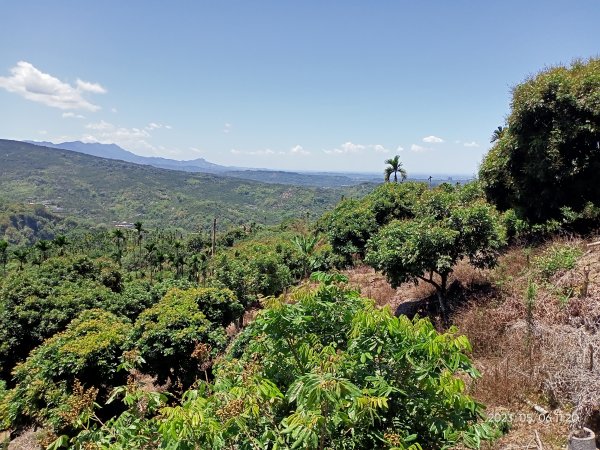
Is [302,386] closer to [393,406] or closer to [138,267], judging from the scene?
[393,406]

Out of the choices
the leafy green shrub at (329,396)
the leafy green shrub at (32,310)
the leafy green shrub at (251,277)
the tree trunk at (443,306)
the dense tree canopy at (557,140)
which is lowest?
the leafy green shrub at (32,310)

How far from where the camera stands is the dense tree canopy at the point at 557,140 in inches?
460

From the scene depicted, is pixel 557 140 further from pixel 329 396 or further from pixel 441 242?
pixel 329 396

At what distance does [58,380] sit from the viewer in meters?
11.9

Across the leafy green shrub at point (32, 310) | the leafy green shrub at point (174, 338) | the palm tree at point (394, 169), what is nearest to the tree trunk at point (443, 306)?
the leafy green shrub at point (174, 338)

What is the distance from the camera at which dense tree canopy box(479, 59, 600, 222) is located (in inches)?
460

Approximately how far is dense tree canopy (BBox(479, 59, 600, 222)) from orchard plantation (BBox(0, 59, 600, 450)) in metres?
0.05

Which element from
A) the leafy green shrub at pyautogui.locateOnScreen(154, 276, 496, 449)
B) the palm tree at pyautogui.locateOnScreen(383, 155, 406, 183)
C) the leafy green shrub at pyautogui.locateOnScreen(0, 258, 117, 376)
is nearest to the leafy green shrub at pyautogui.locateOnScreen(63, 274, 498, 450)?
the leafy green shrub at pyautogui.locateOnScreen(154, 276, 496, 449)

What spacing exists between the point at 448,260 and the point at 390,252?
157cm

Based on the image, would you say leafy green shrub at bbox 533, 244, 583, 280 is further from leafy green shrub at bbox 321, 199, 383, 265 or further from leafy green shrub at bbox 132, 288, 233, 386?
leafy green shrub at bbox 321, 199, 383, 265

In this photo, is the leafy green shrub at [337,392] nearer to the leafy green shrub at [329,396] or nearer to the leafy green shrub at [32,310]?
the leafy green shrub at [329,396]

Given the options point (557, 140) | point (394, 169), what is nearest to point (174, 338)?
point (557, 140)

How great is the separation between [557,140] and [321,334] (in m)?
11.6

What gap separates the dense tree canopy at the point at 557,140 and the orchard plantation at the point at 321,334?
0.16 ft
